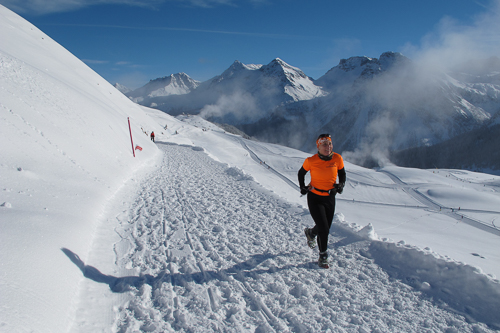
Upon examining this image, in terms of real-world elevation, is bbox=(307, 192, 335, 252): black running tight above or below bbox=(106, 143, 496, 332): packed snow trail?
above

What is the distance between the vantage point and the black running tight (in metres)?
4.78

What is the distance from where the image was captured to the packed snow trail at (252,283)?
3570mm

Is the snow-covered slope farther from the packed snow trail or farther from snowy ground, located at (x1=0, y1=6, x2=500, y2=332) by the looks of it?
the packed snow trail

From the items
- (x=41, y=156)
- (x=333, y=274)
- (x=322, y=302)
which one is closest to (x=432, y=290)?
(x=333, y=274)

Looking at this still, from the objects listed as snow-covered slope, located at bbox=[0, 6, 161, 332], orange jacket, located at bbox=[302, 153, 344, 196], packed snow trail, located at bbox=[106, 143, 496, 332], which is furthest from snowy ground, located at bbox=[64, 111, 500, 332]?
orange jacket, located at bbox=[302, 153, 344, 196]

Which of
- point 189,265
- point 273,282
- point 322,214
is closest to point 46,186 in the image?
point 189,265

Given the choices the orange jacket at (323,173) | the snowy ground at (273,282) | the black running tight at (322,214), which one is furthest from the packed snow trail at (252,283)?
the orange jacket at (323,173)

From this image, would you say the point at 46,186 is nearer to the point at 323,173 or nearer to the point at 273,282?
the point at 273,282

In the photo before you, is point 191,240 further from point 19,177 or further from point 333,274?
point 19,177

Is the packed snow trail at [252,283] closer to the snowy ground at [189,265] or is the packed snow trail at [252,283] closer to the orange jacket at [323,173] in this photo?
the snowy ground at [189,265]

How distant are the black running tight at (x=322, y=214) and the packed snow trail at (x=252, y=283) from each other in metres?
0.56

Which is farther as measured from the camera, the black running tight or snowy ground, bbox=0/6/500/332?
the black running tight

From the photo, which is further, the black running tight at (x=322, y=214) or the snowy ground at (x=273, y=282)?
the black running tight at (x=322, y=214)

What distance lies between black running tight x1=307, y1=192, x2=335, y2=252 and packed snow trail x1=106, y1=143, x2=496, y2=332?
1.83 ft
